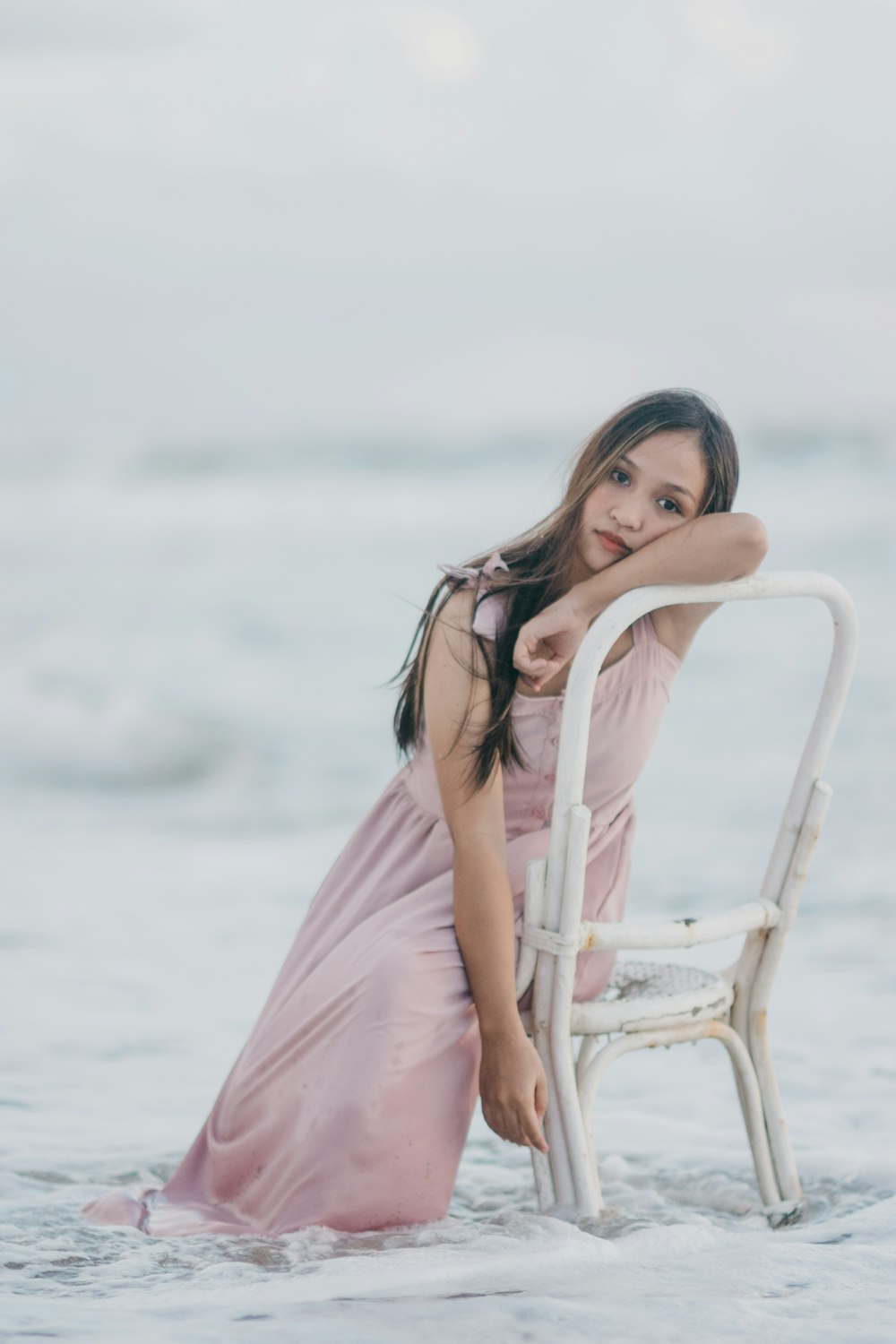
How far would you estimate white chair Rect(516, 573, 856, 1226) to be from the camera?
2000 millimetres

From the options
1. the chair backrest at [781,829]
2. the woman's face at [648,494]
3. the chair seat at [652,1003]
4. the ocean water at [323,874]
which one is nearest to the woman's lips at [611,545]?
the woman's face at [648,494]

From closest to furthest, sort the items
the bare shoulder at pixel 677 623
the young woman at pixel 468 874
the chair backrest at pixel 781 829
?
the chair backrest at pixel 781 829
the young woman at pixel 468 874
the bare shoulder at pixel 677 623

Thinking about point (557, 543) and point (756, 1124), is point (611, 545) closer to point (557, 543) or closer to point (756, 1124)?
point (557, 543)

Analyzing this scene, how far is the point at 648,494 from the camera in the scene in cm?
216

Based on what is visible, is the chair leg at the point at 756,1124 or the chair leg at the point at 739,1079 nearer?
the chair leg at the point at 739,1079

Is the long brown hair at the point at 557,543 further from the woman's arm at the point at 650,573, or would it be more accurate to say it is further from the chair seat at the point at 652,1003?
the chair seat at the point at 652,1003

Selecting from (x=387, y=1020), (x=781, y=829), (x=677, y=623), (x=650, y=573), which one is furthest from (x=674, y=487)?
(x=387, y=1020)

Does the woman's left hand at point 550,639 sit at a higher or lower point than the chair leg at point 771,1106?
higher

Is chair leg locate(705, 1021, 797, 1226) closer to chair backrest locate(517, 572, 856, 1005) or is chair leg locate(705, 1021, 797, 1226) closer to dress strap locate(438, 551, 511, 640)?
chair backrest locate(517, 572, 856, 1005)

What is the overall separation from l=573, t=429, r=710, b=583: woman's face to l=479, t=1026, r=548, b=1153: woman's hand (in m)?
0.69

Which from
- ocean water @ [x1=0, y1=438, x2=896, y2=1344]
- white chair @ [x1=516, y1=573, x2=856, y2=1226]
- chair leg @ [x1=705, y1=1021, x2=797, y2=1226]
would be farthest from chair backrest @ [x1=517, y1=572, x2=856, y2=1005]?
ocean water @ [x1=0, y1=438, x2=896, y2=1344]

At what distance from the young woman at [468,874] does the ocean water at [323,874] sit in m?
0.12

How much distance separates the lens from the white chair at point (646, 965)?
6.56ft

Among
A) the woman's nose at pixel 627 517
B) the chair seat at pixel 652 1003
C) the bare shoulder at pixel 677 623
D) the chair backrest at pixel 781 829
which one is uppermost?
the woman's nose at pixel 627 517
